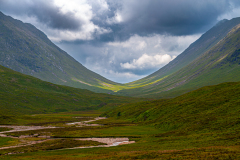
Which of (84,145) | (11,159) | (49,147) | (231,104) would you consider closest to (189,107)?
(231,104)

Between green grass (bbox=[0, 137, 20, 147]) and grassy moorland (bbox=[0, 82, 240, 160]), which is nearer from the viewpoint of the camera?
grassy moorland (bbox=[0, 82, 240, 160])

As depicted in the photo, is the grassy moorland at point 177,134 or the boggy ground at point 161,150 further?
the grassy moorland at point 177,134

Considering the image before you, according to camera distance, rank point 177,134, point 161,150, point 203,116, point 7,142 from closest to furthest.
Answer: point 161,150 < point 177,134 < point 7,142 < point 203,116

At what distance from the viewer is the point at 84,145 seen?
6888 cm

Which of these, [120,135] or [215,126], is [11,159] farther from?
[215,126]

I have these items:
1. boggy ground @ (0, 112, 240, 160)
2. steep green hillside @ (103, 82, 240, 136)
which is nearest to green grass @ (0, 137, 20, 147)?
boggy ground @ (0, 112, 240, 160)

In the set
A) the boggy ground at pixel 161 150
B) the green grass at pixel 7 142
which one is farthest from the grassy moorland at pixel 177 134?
the green grass at pixel 7 142

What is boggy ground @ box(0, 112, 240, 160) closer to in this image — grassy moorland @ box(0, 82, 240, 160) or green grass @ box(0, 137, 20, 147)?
grassy moorland @ box(0, 82, 240, 160)

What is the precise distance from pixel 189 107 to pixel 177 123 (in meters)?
29.2

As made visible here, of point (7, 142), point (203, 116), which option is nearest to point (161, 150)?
point (203, 116)

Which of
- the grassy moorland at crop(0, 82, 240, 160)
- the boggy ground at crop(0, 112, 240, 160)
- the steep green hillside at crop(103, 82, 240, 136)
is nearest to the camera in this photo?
the boggy ground at crop(0, 112, 240, 160)

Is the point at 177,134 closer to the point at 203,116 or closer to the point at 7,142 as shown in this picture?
the point at 203,116

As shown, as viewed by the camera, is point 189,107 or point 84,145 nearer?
point 84,145

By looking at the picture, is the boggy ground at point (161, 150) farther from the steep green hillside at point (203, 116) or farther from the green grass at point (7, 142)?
the green grass at point (7, 142)
